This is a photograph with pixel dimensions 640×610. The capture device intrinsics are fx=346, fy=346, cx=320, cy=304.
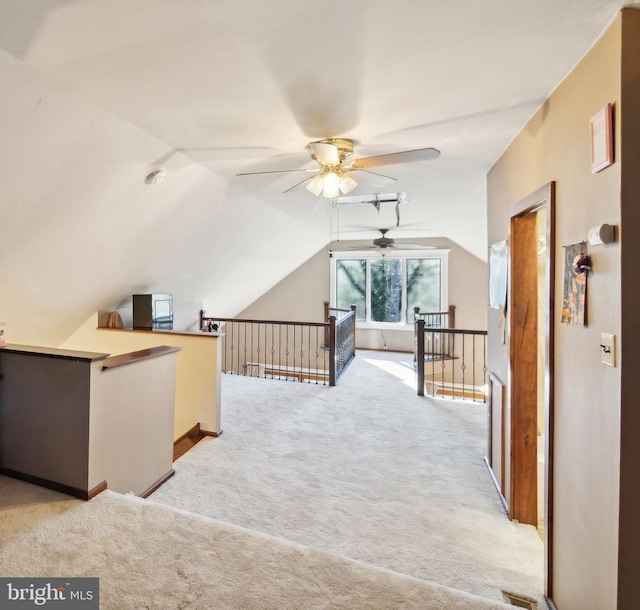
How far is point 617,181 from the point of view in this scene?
1213mm

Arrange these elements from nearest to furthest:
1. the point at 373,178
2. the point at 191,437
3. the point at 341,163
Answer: the point at 341,163, the point at 373,178, the point at 191,437

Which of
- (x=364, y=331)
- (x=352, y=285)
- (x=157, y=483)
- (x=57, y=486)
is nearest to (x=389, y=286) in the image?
(x=352, y=285)

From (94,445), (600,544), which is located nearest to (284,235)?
(94,445)

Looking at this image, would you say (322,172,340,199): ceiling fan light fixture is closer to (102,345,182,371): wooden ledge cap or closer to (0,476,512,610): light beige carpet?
(102,345,182,371): wooden ledge cap

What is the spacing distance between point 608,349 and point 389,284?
6.28 m

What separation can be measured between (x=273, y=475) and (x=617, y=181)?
108 inches

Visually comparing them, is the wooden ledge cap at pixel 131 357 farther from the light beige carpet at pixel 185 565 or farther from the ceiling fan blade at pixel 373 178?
the ceiling fan blade at pixel 373 178

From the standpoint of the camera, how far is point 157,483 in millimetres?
2576

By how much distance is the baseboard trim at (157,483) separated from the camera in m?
2.45

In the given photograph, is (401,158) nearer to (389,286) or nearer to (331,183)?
(331,183)

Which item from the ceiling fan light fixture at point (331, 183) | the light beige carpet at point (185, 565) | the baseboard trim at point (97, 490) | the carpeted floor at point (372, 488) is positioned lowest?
the carpeted floor at point (372, 488)

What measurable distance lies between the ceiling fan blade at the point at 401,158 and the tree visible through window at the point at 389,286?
5388mm

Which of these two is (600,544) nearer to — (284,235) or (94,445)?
(94,445)

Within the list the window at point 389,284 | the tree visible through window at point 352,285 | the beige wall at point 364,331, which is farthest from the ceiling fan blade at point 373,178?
the tree visible through window at point 352,285
